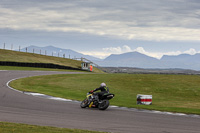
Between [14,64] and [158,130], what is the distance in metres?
52.3

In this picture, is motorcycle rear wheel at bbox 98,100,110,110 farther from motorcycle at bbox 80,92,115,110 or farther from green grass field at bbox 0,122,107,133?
green grass field at bbox 0,122,107,133

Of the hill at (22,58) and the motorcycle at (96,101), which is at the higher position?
the hill at (22,58)

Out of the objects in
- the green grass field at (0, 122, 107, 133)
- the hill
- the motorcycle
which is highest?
the hill

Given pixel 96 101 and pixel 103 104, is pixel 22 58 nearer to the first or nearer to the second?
pixel 96 101

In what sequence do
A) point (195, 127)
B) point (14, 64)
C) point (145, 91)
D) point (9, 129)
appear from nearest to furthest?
point (9, 129), point (195, 127), point (145, 91), point (14, 64)

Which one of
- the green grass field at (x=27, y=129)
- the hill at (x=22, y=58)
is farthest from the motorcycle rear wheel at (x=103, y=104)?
the hill at (x=22, y=58)

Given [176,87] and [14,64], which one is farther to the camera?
[14,64]

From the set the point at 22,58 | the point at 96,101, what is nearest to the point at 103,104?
the point at 96,101

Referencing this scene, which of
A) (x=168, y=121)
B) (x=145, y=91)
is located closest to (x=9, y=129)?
(x=168, y=121)

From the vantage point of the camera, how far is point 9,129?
9.94 m

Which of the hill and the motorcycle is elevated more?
the hill

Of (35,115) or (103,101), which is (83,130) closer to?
(35,115)

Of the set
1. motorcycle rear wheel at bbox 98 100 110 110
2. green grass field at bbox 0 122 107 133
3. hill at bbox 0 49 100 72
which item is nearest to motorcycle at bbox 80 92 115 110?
motorcycle rear wheel at bbox 98 100 110 110

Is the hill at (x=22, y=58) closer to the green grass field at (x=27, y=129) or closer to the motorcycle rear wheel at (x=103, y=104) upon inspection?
the motorcycle rear wheel at (x=103, y=104)
